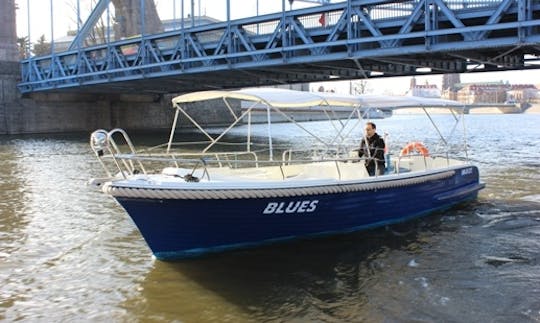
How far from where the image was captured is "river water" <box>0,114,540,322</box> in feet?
23.7

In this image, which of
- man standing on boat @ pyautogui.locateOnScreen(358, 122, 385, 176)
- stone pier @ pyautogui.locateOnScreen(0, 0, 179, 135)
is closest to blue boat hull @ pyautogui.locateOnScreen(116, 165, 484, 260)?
man standing on boat @ pyautogui.locateOnScreen(358, 122, 385, 176)

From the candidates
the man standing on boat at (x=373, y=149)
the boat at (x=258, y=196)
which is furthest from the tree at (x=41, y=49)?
the man standing on boat at (x=373, y=149)

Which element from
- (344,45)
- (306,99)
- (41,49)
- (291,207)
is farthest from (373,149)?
(41,49)

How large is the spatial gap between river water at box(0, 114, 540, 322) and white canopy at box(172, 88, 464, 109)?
8.32ft

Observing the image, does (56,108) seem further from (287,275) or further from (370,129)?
(287,275)

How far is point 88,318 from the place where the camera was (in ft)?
23.2

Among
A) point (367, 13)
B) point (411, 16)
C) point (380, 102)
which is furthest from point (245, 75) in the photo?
point (380, 102)

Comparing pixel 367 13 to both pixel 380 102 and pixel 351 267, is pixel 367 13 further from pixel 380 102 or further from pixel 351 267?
pixel 351 267

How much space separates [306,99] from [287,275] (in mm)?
3850

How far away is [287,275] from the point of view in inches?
338

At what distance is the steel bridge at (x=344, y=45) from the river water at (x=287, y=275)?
387 inches

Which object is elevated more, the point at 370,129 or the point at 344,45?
the point at 344,45

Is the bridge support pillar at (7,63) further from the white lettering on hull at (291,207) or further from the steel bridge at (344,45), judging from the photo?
the white lettering on hull at (291,207)

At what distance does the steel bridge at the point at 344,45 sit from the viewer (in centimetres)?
2128
